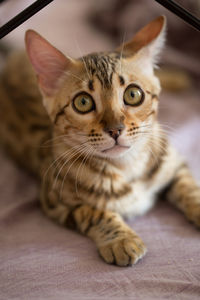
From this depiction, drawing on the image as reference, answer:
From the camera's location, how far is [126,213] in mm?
1349

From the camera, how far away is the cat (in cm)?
116

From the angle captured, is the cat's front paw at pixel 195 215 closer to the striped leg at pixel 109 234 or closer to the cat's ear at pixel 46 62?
the striped leg at pixel 109 234

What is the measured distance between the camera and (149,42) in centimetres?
130

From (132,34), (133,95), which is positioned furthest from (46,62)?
(132,34)

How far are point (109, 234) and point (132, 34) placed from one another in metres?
1.49

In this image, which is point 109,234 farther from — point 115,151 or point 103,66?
point 103,66

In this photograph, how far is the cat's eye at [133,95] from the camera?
120 cm

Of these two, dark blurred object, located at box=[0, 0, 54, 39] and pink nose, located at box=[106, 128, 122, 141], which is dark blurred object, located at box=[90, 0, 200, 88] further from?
dark blurred object, located at box=[0, 0, 54, 39]

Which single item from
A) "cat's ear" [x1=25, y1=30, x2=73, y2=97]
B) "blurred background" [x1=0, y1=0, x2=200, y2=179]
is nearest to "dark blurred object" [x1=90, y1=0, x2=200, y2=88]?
"blurred background" [x1=0, y1=0, x2=200, y2=179]

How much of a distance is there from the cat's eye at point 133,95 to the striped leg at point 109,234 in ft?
1.32

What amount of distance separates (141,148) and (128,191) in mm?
165

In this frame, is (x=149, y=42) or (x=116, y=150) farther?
(x=149, y=42)

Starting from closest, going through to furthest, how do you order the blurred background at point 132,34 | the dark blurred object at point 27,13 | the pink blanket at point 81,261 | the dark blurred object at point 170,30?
1. the dark blurred object at point 27,13
2. the pink blanket at point 81,261
3. the blurred background at point 132,34
4. the dark blurred object at point 170,30

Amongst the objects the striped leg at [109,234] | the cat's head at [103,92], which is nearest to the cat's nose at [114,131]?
the cat's head at [103,92]
